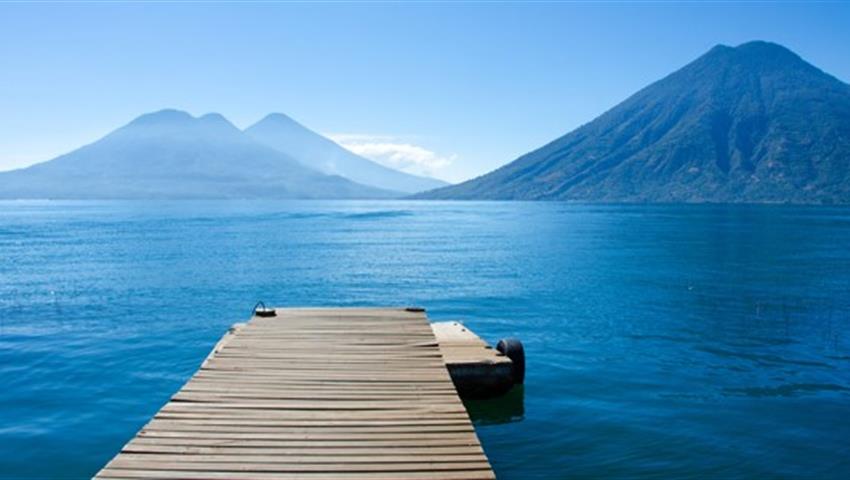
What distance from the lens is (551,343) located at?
24.7 meters

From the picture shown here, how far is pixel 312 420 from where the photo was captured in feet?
31.7

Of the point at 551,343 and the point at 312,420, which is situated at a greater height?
the point at 312,420

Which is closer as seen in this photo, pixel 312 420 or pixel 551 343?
pixel 312 420

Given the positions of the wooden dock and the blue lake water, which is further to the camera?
the blue lake water

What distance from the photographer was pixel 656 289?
126 ft

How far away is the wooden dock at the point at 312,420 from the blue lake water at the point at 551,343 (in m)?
3.77

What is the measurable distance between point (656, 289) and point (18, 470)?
A: 33.2 meters

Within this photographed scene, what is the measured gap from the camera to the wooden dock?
7980mm

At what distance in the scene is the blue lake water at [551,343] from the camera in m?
14.7

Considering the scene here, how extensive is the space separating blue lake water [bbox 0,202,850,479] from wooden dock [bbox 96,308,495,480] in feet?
12.4

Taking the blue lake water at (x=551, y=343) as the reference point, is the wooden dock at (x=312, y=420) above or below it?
above

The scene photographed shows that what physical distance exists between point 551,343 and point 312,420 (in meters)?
16.4

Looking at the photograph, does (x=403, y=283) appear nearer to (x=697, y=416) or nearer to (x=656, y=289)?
(x=656, y=289)

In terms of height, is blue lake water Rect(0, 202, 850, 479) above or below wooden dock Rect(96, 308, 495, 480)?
below
